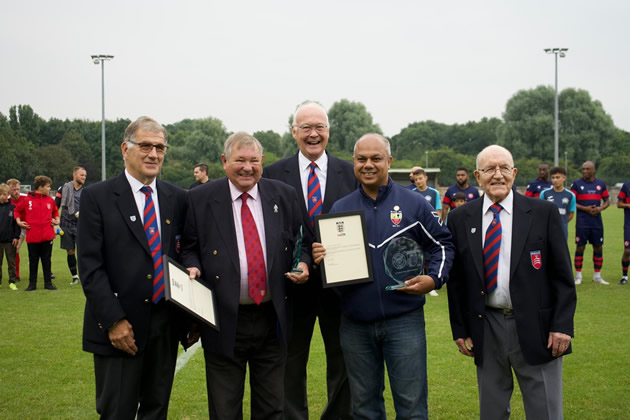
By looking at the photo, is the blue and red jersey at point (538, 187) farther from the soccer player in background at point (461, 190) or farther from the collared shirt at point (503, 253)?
the collared shirt at point (503, 253)

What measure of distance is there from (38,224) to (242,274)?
9692 millimetres

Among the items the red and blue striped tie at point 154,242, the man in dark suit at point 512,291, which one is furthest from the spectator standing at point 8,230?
the man in dark suit at point 512,291

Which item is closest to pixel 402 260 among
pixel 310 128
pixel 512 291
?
pixel 512 291

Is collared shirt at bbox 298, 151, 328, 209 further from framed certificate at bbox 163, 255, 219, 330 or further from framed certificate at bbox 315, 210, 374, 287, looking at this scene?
framed certificate at bbox 163, 255, 219, 330

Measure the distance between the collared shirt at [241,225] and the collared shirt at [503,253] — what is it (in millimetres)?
1487

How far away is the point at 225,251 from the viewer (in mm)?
3854

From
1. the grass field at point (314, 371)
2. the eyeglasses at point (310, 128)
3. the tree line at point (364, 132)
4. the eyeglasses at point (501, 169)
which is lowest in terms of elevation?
the grass field at point (314, 371)

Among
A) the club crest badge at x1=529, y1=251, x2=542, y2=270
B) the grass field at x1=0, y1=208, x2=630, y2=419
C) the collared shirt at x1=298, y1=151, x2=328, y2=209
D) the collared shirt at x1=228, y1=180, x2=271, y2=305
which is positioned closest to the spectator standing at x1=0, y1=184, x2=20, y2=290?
the grass field at x1=0, y1=208, x2=630, y2=419

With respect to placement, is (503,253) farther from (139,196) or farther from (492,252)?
(139,196)

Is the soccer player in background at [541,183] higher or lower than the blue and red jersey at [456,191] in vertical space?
higher

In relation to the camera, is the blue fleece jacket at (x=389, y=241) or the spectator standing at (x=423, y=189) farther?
the spectator standing at (x=423, y=189)

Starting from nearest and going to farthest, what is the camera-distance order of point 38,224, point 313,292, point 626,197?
1. point 313,292
2. point 38,224
3. point 626,197

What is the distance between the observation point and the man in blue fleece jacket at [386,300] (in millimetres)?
3711

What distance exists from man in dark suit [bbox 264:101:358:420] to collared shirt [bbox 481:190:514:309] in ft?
4.08
